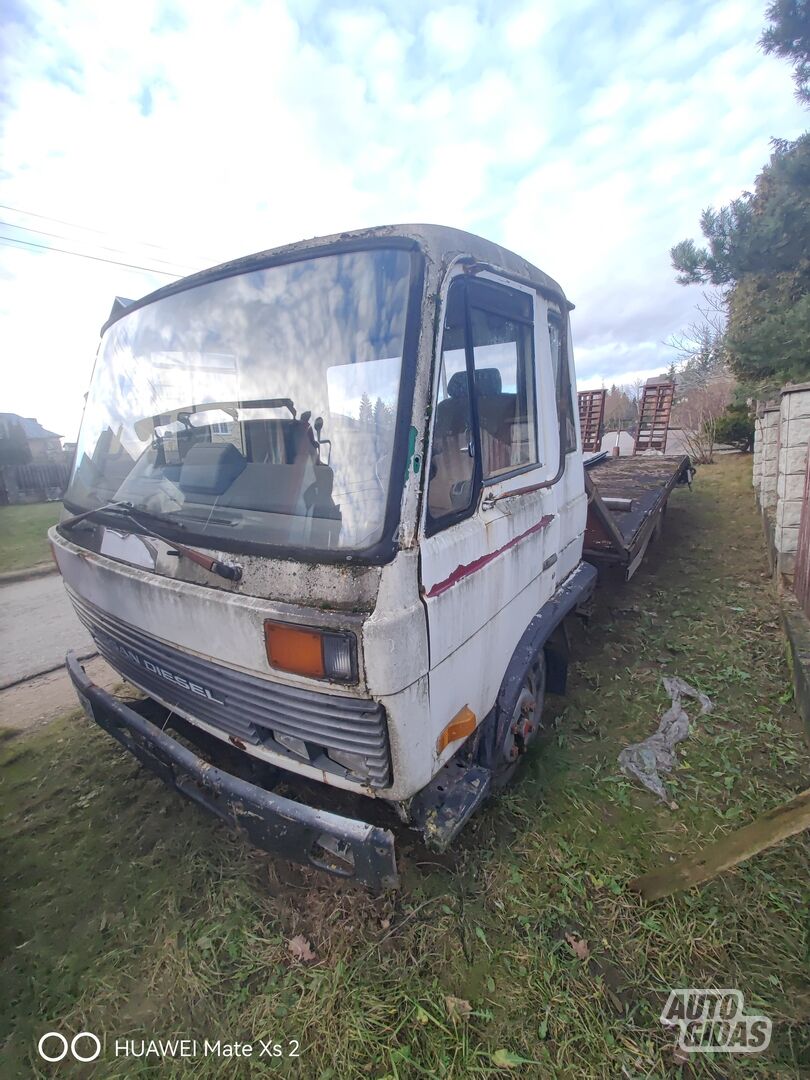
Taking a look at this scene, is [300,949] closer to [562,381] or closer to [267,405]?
[267,405]

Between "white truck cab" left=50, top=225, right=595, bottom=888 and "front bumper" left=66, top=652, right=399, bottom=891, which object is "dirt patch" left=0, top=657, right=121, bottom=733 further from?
"front bumper" left=66, top=652, right=399, bottom=891

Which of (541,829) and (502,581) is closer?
(502,581)

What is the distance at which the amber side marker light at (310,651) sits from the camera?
155 centimetres

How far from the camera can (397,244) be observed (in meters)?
1.75

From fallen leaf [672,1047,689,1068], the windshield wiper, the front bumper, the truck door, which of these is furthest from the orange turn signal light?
fallen leaf [672,1047,689,1068]

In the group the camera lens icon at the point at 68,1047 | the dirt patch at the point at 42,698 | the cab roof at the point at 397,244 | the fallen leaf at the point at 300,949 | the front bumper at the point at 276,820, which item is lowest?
the camera lens icon at the point at 68,1047

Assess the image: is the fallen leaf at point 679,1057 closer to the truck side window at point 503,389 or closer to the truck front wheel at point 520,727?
the truck front wheel at point 520,727

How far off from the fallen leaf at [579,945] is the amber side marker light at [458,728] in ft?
2.95

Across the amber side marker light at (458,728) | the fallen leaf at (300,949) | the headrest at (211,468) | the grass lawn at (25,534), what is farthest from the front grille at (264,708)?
the grass lawn at (25,534)

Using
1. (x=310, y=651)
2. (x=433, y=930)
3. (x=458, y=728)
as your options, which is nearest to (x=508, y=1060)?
(x=433, y=930)

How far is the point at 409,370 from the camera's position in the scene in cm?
167

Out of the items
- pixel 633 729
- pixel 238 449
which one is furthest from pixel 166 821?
pixel 633 729

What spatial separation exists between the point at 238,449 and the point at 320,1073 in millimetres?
2276

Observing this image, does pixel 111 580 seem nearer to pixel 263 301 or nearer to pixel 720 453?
pixel 263 301
